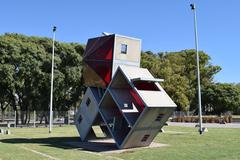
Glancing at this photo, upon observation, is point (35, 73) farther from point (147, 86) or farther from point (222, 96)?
point (222, 96)

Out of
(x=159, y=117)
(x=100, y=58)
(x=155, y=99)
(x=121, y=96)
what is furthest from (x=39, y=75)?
(x=155, y=99)

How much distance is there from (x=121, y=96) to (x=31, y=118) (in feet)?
105

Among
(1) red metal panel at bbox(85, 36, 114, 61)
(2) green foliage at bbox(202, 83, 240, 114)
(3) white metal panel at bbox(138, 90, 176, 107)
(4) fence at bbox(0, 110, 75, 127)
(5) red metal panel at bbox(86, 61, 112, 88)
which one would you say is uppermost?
(1) red metal panel at bbox(85, 36, 114, 61)

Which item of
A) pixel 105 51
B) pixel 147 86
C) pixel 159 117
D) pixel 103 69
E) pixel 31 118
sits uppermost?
pixel 105 51

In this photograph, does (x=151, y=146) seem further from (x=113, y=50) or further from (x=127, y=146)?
(x=113, y=50)

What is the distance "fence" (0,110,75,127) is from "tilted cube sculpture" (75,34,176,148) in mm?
26372

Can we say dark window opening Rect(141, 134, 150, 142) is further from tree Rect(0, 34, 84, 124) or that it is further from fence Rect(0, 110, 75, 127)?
fence Rect(0, 110, 75, 127)

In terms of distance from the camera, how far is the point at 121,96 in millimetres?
22438

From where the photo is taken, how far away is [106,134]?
2861 centimetres

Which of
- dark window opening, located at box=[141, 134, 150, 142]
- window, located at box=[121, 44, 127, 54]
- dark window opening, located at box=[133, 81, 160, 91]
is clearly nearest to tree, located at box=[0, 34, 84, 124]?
window, located at box=[121, 44, 127, 54]

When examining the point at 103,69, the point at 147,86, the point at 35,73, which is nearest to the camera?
the point at 147,86

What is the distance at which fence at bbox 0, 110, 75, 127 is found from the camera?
164 ft

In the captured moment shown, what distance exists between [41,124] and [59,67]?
835 cm

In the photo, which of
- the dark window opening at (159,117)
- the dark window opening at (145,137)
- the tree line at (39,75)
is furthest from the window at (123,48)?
the tree line at (39,75)
